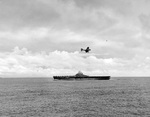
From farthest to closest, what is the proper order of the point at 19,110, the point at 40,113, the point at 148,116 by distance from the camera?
the point at 19,110 → the point at 40,113 → the point at 148,116

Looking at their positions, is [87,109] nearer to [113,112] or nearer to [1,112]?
[113,112]

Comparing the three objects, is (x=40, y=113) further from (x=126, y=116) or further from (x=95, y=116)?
(x=126, y=116)

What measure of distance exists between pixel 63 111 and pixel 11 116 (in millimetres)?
11143

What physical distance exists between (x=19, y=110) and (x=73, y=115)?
1386cm

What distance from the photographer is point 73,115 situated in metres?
41.4

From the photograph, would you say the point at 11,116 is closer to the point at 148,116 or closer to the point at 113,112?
the point at 113,112

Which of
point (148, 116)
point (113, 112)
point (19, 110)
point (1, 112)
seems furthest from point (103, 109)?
point (1, 112)

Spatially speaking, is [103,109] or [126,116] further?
[103,109]

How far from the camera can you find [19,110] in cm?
4706

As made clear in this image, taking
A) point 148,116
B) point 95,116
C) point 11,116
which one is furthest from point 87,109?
point 11,116

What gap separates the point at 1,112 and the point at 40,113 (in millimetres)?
9015

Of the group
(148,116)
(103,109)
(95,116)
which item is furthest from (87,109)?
(148,116)

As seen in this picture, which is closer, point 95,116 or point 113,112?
point 95,116

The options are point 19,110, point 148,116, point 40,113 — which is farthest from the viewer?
point 19,110
